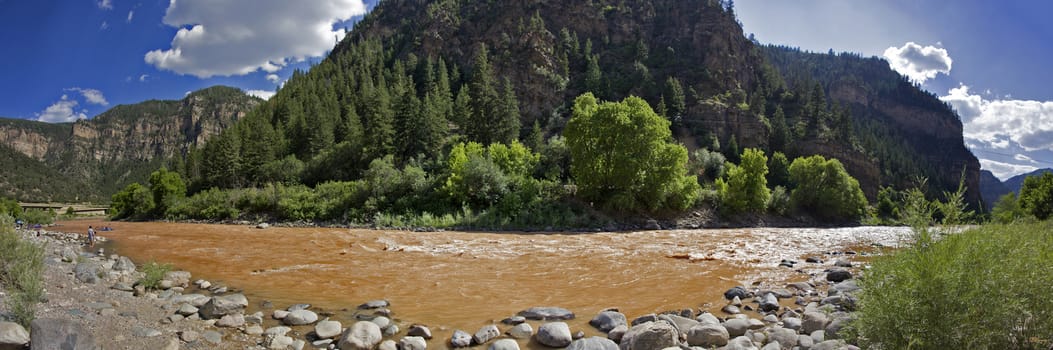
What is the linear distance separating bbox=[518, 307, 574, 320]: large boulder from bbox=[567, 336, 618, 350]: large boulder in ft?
6.49

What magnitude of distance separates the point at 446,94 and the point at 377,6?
427 ft

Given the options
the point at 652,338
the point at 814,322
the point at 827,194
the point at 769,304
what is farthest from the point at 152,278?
the point at 827,194

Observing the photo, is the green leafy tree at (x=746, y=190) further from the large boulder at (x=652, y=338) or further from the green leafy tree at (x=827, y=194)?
the large boulder at (x=652, y=338)

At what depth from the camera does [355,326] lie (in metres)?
8.05

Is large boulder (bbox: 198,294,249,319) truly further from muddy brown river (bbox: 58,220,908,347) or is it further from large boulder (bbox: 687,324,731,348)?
large boulder (bbox: 687,324,731,348)

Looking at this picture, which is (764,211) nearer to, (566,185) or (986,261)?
(566,185)

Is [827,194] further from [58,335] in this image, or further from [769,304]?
[58,335]

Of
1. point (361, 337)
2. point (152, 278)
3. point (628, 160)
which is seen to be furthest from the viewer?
point (628, 160)

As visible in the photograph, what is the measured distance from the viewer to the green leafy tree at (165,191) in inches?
2224

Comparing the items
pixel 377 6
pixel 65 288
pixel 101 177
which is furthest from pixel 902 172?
pixel 101 177

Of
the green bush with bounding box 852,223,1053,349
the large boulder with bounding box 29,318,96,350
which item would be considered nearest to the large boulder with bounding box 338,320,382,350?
the large boulder with bounding box 29,318,96,350

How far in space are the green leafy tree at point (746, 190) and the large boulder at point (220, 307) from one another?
44050 millimetres

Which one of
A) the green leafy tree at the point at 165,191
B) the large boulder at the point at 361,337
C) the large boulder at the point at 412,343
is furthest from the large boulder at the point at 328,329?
the green leafy tree at the point at 165,191

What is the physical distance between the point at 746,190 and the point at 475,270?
40.3m
